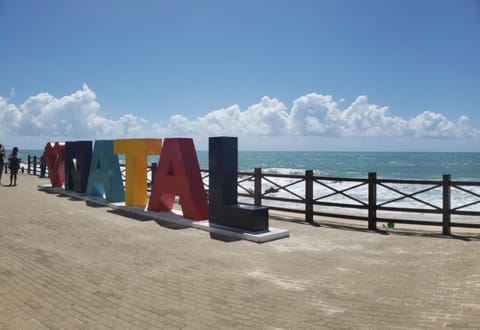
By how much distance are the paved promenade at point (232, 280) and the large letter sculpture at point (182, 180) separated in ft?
3.76

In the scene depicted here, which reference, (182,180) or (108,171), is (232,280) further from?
(108,171)

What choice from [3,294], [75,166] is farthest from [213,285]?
[75,166]

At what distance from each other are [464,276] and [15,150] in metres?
20.9

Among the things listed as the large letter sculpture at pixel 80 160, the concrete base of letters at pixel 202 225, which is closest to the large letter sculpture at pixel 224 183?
the concrete base of letters at pixel 202 225

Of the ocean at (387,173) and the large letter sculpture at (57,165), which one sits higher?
the large letter sculpture at (57,165)

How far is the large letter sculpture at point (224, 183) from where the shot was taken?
9562 mm

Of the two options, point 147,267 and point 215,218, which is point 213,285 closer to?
point 147,267

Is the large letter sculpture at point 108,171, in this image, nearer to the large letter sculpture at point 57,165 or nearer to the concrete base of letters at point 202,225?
the concrete base of letters at point 202,225

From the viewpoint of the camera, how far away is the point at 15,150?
20344 millimetres

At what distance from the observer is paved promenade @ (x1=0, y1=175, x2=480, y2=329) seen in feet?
14.8

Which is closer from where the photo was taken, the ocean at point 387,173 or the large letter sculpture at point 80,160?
the large letter sculpture at point 80,160

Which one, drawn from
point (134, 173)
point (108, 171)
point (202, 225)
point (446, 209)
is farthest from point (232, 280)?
point (108, 171)

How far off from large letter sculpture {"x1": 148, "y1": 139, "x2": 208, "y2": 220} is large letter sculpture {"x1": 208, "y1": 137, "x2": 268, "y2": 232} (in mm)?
740

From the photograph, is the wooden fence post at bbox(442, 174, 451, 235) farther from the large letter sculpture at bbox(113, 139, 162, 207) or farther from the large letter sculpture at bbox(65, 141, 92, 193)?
the large letter sculpture at bbox(65, 141, 92, 193)
